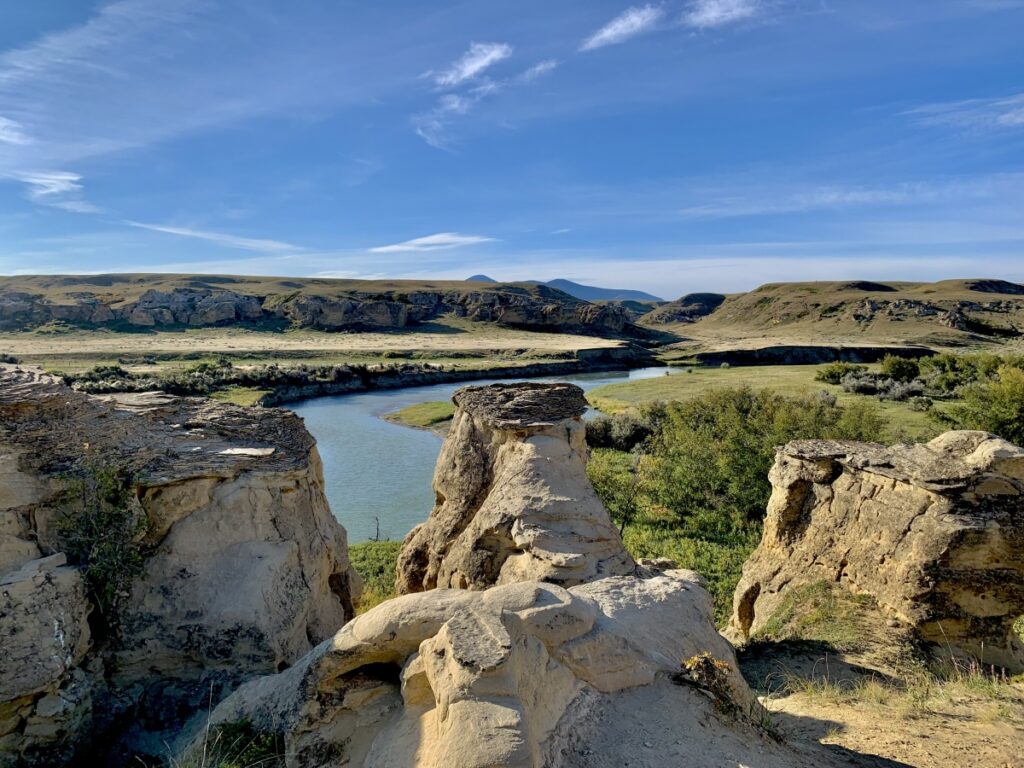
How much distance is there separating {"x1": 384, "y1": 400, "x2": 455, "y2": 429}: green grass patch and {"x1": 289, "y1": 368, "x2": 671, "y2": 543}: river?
1.06m

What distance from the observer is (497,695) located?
5418 millimetres

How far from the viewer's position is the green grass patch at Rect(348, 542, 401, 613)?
1714 centimetres

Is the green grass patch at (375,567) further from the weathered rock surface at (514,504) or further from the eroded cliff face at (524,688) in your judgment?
the eroded cliff face at (524,688)

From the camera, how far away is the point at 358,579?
44.6ft

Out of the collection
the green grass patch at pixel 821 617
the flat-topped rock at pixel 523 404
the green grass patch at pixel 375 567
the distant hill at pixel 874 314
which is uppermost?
the distant hill at pixel 874 314

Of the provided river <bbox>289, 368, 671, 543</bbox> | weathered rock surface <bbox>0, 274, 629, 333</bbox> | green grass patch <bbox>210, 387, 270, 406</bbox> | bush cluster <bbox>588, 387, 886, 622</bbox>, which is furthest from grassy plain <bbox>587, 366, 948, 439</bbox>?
weathered rock surface <bbox>0, 274, 629, 333</bbox>

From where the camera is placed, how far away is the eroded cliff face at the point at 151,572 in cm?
793

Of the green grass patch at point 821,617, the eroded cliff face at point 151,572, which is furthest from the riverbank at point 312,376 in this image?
the green grass patch at point 821,617

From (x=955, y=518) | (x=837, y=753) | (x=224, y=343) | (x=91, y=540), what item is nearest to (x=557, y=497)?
(x=837, y=753)

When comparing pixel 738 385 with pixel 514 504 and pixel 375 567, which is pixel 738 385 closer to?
pixel 375 567

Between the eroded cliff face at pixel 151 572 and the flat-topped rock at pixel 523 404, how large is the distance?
3.57m

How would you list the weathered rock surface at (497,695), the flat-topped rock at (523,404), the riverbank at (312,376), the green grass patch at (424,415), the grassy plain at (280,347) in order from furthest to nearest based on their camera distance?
the grassy plain at (280,347), the riverbank at (312,376), the green grass patch at (424,415), the flat-topped rock at (523,404), the weathered rock surface at (497,695)

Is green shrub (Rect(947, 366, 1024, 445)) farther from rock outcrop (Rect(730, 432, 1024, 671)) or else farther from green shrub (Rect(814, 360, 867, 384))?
green shrub (Rect(814, 360, 867, 384))

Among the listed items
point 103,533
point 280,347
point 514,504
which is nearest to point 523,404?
point 514,504
